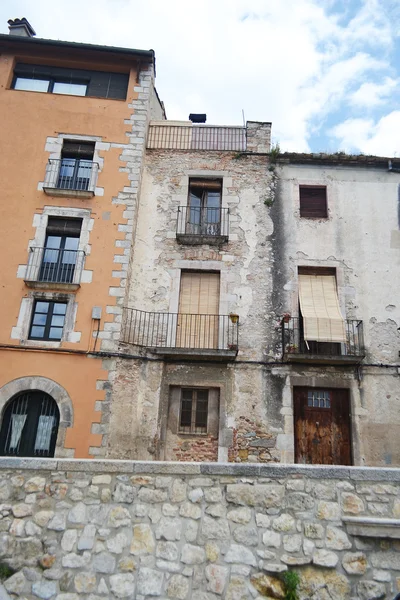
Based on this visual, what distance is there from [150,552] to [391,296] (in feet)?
33.1

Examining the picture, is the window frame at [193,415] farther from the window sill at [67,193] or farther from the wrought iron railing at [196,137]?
the wrought iron railing at [196,137]

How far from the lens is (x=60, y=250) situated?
12109 mm

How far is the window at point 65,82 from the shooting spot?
45.6ft

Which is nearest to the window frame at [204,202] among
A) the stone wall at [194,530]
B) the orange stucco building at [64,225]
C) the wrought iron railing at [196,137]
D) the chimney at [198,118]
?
the wrought iron railing at [196,137]

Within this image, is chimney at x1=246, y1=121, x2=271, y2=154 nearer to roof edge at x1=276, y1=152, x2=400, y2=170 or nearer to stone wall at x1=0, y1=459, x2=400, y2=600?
roof edge at x1=276, y1=152, x2=400, y2=170

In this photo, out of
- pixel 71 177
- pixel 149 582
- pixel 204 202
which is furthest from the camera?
pixel 204 202

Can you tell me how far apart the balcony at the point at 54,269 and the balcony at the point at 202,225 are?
2.98 metres

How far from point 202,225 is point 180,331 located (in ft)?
11.0

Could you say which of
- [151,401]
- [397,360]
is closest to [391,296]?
[397,360]

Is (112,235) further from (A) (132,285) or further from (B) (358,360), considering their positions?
(B) (358,360)

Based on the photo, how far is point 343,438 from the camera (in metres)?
10.9

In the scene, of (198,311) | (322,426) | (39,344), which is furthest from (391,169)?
(39,344)

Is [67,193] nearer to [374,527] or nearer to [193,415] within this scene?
[193,415]

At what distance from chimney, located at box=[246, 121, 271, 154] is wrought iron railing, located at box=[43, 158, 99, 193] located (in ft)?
15.9
